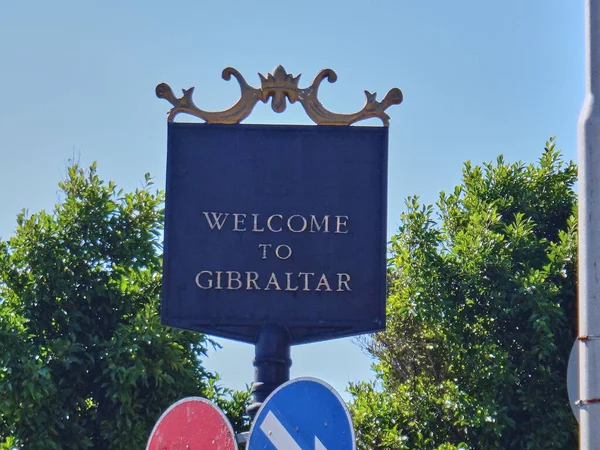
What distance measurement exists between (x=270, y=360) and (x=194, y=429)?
0.93 metres

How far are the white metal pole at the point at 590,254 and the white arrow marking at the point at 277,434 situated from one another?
132 centimetres

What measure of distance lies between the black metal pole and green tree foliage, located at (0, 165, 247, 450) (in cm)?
689

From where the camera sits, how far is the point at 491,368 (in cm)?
1502

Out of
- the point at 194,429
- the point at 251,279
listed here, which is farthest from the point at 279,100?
the point at 194,429

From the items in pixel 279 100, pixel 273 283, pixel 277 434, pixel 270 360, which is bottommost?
pixel 277 434

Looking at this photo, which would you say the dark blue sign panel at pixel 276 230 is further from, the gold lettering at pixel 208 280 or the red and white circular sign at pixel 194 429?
the red and white circular sign at pixel 194 429

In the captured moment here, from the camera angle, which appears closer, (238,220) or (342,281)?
(342,281)

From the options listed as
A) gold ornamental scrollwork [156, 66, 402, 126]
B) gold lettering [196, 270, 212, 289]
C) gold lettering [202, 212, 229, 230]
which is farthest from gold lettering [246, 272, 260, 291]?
gold ornamental scrollwork [156, 66, 402, 126]

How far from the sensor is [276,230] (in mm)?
7137

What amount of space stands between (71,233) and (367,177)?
8.18 metres

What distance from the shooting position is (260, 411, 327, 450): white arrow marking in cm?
570

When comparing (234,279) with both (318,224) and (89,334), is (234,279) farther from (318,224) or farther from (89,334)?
(89,334)

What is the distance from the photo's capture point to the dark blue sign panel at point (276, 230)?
7004 mm

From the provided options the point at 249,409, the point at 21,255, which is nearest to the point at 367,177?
the point at 249,409
